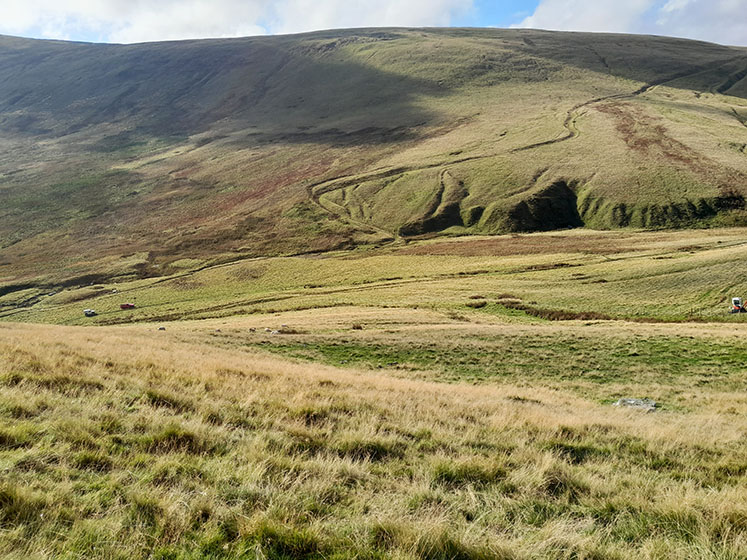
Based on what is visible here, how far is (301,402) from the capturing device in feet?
32.6

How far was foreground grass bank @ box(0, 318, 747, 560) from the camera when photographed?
Result: 175 inches

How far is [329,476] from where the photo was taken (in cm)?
606

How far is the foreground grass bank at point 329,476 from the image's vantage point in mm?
4438

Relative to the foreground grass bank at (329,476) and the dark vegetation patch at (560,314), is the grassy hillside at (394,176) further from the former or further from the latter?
the foreground grass bank at (329,476)

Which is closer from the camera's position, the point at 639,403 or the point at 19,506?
the point at 19,506

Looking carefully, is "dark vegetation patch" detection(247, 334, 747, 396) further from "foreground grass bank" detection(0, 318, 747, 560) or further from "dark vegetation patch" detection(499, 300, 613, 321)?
"dark vegetation patch" detection(499, 300, 613, 321)

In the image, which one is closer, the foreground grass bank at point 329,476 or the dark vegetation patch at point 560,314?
the foreground grass bank at point 329,476

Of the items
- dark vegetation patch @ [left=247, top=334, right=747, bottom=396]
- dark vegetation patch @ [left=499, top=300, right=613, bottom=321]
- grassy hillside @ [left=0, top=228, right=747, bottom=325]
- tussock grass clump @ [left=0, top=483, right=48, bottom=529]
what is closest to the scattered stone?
dark vegetation patch @ [left=247, top=334, right=747, bottom=396]

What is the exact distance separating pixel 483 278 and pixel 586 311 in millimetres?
19964

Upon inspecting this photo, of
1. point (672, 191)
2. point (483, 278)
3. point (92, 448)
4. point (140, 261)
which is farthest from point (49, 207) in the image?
point (672, 191)

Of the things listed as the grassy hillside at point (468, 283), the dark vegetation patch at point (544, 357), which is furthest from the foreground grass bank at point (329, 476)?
the grassy hillside at point (468, 283)

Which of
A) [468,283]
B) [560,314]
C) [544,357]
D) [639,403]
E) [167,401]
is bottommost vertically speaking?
[560,314]

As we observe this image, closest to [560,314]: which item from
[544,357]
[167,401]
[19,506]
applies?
[544,357]

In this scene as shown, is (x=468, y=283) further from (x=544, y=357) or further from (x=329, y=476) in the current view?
(x=329, y=476)
